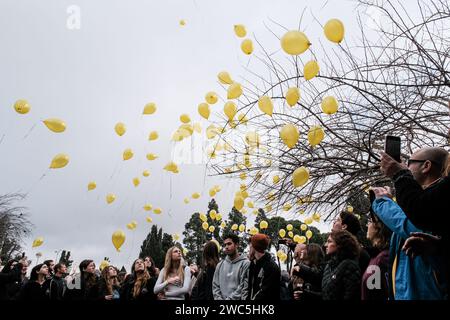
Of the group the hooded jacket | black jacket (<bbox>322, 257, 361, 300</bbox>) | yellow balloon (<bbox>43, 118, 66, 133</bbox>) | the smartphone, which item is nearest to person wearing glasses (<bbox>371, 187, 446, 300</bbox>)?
the smartphone

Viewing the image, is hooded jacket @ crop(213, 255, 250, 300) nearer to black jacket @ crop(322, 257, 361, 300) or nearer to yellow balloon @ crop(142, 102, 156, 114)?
black jacket @ crop(322, 257, 361, 300)

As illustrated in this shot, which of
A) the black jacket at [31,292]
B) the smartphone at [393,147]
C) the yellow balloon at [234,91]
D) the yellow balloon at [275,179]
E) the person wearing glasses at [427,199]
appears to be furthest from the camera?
the yellow balloon at [275,179]

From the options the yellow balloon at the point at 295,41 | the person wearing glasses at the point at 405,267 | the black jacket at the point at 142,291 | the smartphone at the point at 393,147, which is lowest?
the black jacket at the point at 142,291

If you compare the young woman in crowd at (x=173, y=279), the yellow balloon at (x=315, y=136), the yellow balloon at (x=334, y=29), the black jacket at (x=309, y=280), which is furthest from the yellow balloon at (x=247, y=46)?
the young woman in crowd at (x=173, y=279)

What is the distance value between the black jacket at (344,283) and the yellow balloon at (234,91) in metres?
2.10

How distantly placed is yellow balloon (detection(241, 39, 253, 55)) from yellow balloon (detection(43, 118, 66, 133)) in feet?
8.05

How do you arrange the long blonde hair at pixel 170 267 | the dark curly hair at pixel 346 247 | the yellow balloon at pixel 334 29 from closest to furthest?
the dark curly hair at pixel 346 247, the yellow balloon at pixel 334 29, the long blonde hair at pixel 170 267

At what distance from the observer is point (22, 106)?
4594 millimetres

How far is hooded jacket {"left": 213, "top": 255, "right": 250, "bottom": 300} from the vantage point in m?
3.67

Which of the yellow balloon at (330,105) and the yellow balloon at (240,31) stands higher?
the yellow balloon at (240,31)

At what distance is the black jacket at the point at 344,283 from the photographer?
2781 millimetres

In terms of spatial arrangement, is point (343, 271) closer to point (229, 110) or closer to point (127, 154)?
point (229, 110)

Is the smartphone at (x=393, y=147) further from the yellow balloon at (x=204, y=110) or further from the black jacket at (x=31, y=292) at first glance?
the black jacket at (x=31, y=292)
